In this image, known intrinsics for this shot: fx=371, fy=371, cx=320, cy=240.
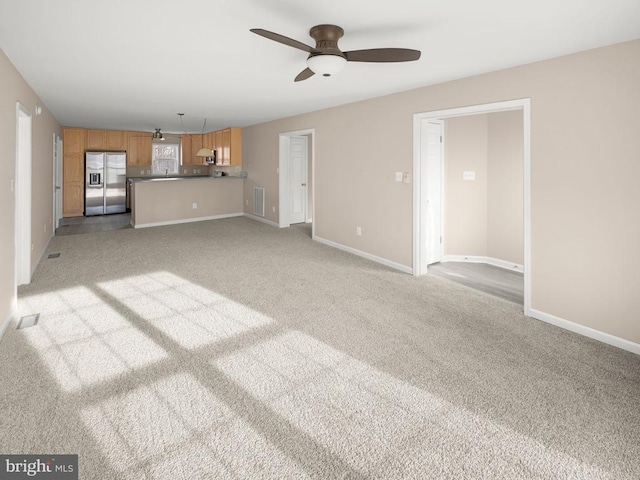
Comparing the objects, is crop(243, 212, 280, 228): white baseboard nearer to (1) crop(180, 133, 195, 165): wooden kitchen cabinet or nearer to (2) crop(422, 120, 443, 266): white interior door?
(1) crop(180, 133, 195, 165): wooden kitchen cabinet

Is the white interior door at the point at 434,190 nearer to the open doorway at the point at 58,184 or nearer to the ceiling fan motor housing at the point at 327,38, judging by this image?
the ceiling fan motor housing at the point at 327,38

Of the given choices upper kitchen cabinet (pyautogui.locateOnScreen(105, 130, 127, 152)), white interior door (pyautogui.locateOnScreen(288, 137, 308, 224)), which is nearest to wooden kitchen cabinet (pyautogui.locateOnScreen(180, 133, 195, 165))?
upper kitchen cabinet (pyautogui.locateOnScreen(105, 130, 127, 152))

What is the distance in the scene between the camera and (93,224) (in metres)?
8.12

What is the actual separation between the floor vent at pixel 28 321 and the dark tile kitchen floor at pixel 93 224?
451 cm

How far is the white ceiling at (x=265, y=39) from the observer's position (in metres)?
2.29

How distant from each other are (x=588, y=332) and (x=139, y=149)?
10224 mm

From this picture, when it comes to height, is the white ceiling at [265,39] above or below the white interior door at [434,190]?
above

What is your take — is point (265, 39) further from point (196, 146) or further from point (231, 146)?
point (196, 146)

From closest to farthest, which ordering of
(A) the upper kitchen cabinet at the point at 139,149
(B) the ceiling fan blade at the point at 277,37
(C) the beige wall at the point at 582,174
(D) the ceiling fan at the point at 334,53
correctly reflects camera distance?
1. (B) the ceiling fan blade at the point at 277,37
2. (D) the ceiling fan at the point at 334,53
3. (C) the beige wall at the point at 582,174
4. (A) the upper kitchen cabinet at the point at 139,149

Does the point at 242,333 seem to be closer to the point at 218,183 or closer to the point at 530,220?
the point at 530,220

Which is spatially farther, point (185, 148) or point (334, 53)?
point (185, 148)

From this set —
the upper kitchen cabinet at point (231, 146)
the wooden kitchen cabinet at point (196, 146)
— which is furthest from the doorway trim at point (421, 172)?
the wooden kitchen cabinet at point (196, 146)

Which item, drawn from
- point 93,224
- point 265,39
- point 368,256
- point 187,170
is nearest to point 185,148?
point 187,170

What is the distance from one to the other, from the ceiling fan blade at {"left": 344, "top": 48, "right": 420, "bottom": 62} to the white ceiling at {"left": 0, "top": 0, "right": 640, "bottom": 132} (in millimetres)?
183
